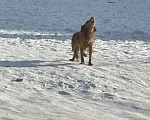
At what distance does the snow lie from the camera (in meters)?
7.18

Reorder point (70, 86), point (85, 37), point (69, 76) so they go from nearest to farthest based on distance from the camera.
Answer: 1. point (70, 86)
2. point (69, 76)
3. point (85, 37)

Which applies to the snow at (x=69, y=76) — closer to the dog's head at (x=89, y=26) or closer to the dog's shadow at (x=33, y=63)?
the dog's shadow at (x=33, y=63)

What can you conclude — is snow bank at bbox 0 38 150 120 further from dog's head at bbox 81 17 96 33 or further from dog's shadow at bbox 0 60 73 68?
dog's head at bbox 81 17 96 33

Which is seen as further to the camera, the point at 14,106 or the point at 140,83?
the point at 140,83

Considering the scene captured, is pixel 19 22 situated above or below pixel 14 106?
above

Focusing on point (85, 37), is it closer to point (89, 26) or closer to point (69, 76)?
point (89, 26)

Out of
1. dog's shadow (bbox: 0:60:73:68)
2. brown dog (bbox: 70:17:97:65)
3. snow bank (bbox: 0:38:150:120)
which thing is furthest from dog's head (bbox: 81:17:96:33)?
dog's shadow (bbox: 0:60:73:68)

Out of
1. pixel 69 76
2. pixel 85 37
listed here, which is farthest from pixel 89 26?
pixel 69 76

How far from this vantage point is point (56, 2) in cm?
3152

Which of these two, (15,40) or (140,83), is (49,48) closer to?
(15,40)

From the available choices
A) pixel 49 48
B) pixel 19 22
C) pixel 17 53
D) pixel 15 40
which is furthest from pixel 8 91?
pixel 19 22

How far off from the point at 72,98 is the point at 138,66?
3767 millimetres

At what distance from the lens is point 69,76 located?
9492 mm

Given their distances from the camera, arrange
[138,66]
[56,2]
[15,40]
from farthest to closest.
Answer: [56,2] → [15,40] → [138,66]
